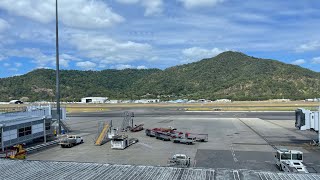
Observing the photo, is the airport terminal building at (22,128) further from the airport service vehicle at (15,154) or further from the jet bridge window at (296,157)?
the jet bridge window at (296,157)

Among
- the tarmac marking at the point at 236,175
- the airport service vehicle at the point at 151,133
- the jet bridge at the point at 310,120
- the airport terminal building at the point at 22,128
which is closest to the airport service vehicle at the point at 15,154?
the airport terminal building at the point at 22,128

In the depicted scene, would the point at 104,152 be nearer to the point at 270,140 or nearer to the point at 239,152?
the point at 239,152

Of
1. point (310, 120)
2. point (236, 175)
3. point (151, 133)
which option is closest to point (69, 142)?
point (151, 133)

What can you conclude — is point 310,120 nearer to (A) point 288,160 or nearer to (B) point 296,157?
(B) point 296,157

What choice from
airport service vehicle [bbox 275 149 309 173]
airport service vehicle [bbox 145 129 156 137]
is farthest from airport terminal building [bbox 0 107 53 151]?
airport service vehicle [bbox 275 149 309 173]

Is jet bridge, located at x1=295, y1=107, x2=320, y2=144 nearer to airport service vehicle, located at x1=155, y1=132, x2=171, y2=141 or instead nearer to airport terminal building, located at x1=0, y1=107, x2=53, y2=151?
airport service vehicle, located at x1=155, y1=132, x2=171, y2=141

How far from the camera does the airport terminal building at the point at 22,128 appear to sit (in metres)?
39.0

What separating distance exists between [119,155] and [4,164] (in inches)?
726

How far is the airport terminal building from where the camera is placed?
39.0m

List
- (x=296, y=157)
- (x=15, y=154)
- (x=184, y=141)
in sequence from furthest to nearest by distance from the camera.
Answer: (x=184, y=141), (x=15, y=154), (x=296, y=157)

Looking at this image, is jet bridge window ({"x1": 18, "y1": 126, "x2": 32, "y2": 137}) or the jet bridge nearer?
the jet bridge

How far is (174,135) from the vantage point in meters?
47.1

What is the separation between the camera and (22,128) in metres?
42.9

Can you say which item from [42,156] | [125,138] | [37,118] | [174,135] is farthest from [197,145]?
[37,118]
